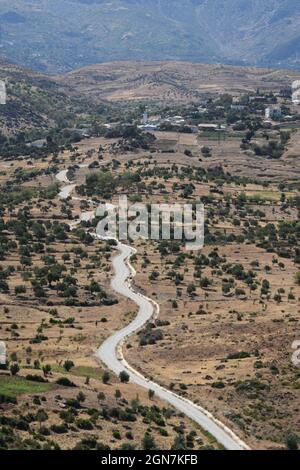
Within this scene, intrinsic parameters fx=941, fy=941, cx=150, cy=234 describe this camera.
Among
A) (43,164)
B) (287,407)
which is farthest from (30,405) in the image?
(43,164)

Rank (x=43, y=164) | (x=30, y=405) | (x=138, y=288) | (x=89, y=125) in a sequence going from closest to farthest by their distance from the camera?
(x=30, y=405), (x=138, y=288), (x=43, y=164), (x=89, y=125)

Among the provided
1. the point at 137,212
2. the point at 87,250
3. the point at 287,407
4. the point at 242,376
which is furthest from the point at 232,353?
the point at 137,212

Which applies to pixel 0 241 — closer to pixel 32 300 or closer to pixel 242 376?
pixel 32 300

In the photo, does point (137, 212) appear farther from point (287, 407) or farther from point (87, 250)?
point (287, 407)

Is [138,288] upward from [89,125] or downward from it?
downward

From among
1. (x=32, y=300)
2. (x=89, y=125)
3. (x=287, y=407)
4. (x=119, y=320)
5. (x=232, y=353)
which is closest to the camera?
(x=287, y=407)
